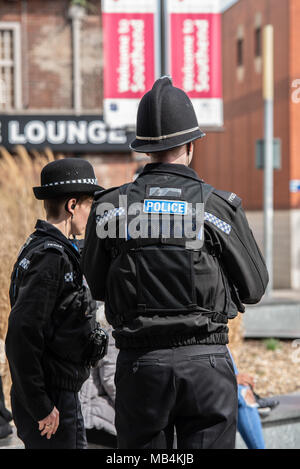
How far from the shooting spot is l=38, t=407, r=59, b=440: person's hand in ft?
8.91

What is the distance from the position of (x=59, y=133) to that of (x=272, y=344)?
38.0ft

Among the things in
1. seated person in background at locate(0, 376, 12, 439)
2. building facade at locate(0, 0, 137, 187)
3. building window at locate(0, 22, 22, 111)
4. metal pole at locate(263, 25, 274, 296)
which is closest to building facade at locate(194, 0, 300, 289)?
building facade at locate(0, 0, 137, 187)

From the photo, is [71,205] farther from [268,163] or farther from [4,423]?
[268,163]

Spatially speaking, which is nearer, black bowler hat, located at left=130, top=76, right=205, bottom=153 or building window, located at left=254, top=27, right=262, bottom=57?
black bowler hat, located at left=130, top=76, right=205, bottom=153

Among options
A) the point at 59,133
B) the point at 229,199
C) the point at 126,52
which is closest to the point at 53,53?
the point at 59,133

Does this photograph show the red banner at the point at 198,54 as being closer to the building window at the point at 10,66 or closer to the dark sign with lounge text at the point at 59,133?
A: the dark sign with lounge text at the point at 59,133

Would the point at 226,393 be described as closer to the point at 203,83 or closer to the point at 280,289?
the point at 203,83

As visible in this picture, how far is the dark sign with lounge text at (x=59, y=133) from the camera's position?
18125 mm

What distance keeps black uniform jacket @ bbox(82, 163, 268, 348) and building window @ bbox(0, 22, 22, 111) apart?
1647cm

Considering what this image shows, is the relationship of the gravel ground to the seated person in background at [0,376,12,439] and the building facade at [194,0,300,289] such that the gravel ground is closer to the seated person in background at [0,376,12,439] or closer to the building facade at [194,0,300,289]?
the seated person in background at [0,376,12,439]

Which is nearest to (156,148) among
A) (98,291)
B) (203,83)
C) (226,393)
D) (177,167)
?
(177,167)

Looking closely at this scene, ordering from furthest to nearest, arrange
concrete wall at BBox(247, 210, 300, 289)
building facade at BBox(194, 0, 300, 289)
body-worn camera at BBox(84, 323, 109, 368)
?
1. concrete wall at BBox(247, 210, 300, 289)
2. building facade at BBox(194, 0, 300, 289)
3. body-worn camera at BBox(84, 323, 109, 368)

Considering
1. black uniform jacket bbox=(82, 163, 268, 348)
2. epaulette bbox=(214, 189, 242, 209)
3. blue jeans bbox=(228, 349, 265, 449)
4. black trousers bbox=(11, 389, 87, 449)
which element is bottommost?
blue jeans bbox=(228, 349, 265, 449)

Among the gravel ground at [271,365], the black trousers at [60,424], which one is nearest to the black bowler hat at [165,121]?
the black trousers at [60,424]
